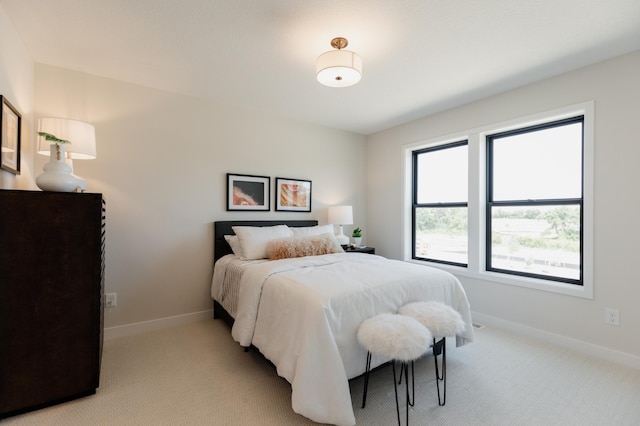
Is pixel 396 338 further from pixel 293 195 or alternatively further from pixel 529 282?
pixel 293 195

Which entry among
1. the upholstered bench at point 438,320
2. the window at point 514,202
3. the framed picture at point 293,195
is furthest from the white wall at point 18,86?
the window at point 514,202

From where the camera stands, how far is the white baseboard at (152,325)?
2830 mm

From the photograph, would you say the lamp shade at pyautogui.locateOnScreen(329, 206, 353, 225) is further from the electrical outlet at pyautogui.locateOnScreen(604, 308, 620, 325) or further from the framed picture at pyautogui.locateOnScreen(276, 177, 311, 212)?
the electrical outlet at pyautogui.locateOnScreen(604, 308, 620, 325)

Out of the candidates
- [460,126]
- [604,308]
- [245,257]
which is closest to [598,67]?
[460,126]

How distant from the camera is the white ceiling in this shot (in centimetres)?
186

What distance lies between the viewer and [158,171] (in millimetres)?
3057

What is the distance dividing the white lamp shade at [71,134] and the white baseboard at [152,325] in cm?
167

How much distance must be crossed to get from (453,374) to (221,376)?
5.67 feet

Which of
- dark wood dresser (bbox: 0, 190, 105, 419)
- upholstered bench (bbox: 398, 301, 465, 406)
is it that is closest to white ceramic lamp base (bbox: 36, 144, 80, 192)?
dark wood dresser (bbox: 0, 190, 105, 419)

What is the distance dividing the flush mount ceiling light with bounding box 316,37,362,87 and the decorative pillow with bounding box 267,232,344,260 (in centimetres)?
158

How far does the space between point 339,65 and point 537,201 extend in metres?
2.48

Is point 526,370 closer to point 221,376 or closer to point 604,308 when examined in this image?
point 604,308

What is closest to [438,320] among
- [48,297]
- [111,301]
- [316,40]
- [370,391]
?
[370,391]

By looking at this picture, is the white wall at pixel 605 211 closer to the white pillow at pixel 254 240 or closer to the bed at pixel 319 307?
the bed at pixel 319 307
